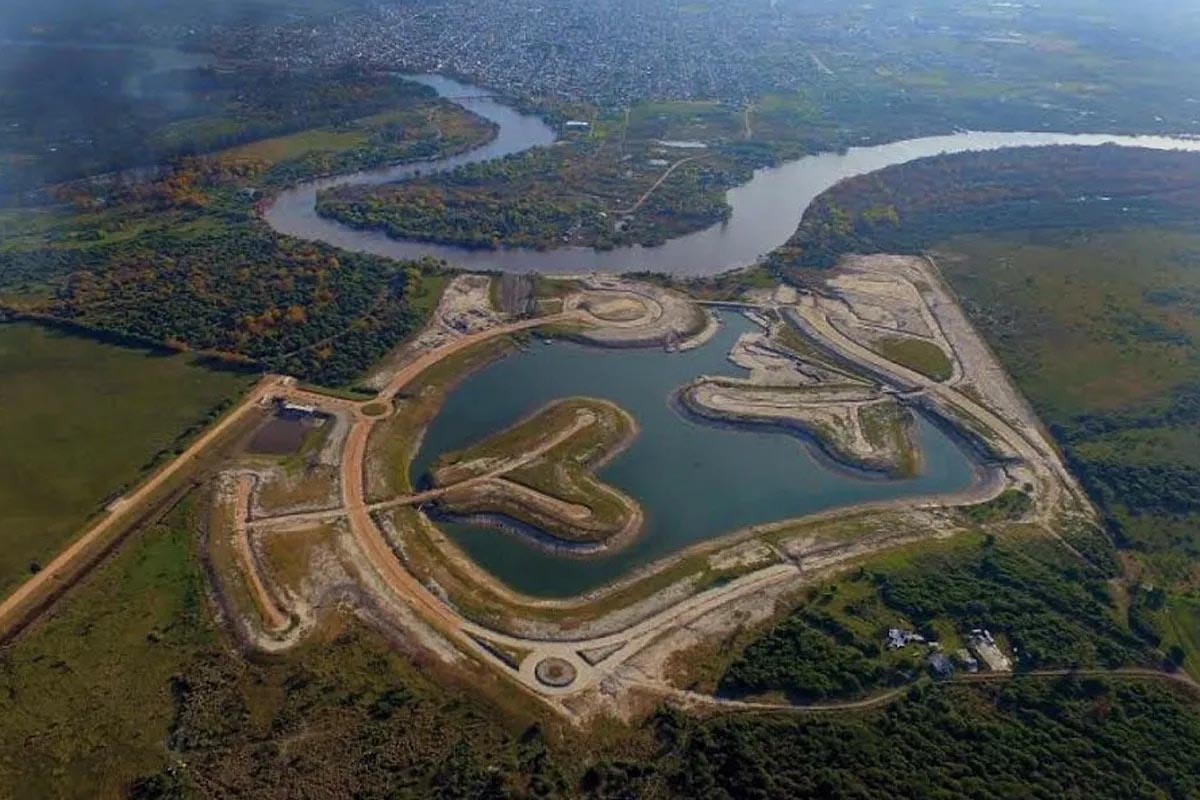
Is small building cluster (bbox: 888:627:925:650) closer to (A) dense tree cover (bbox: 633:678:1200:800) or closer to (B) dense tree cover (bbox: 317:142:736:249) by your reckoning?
(A) dense tree cover (bbox: 633:678:1200:800)

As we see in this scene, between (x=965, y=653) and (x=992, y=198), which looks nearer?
(x=965, y=653)

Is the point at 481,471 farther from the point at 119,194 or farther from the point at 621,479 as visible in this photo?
the point at 119,194

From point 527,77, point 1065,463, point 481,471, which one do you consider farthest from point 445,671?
point 527,77

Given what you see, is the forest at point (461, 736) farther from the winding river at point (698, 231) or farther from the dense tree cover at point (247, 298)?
the winding river at point (698, 231)

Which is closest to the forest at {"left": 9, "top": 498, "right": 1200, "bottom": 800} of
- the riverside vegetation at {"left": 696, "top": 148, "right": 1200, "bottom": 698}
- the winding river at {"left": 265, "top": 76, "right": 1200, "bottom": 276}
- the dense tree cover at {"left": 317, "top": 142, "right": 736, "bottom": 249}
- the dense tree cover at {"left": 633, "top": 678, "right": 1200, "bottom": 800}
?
the dense tree cover at {"left": 633, "top": 678, "right": 1200, "bottom": 800}

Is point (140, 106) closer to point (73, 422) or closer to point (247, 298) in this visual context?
point (247, 298)

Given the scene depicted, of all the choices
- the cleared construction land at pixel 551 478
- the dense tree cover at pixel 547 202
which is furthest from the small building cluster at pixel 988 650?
the dense tree cover at pixel 547 202

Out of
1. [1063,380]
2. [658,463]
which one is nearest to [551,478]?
[658,463]
